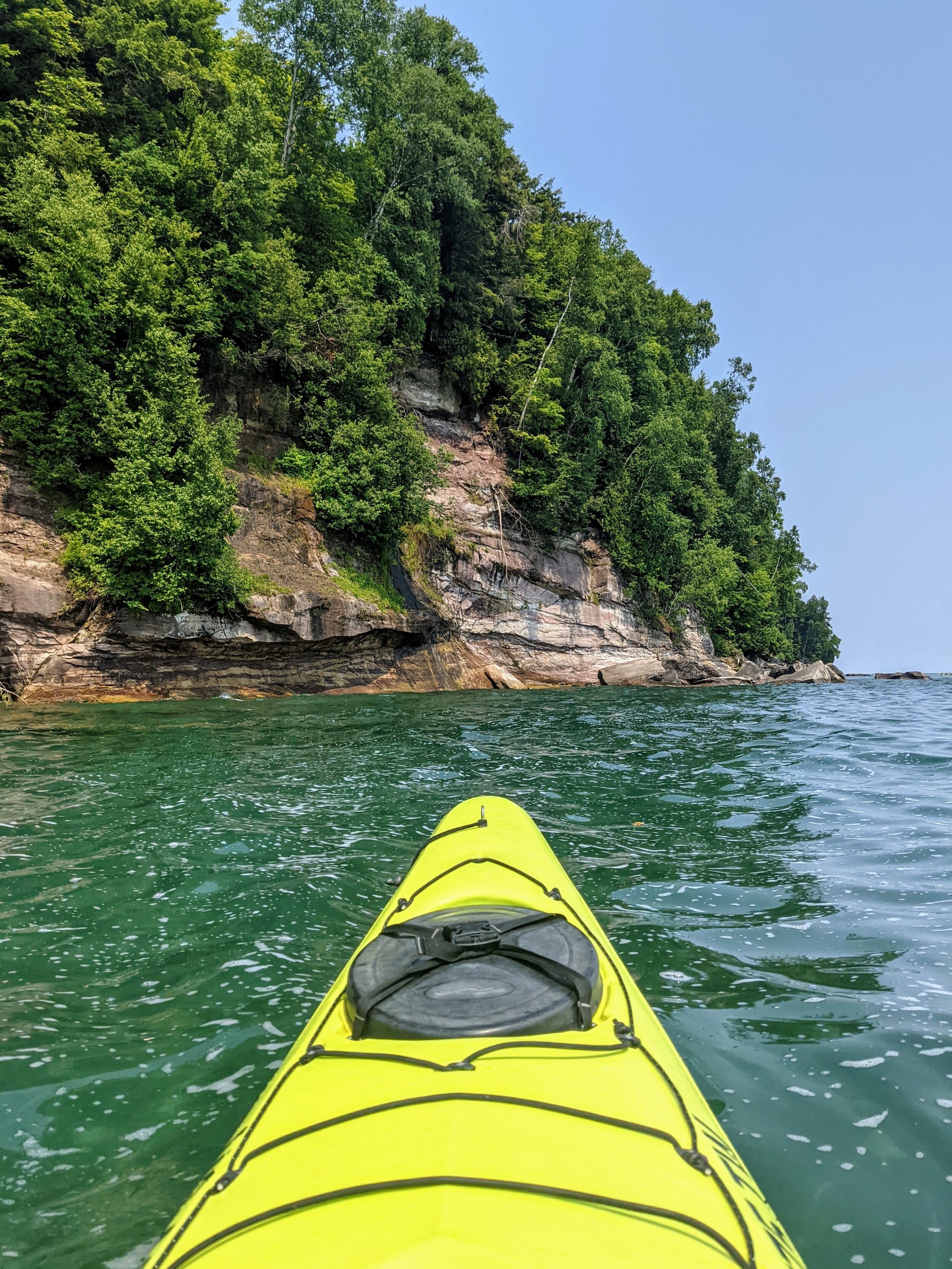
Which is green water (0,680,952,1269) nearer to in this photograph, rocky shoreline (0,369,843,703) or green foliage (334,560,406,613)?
rocky shoreline (0,369,843,703)

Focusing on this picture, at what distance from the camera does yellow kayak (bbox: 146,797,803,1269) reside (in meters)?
1.43

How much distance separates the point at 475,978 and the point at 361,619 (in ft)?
51.6

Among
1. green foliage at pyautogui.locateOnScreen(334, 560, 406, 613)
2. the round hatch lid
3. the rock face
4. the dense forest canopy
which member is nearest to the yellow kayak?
the round hatch lid

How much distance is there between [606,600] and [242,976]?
2552cm

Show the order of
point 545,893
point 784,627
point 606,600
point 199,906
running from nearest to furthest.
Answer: point 545,893, point 199,906, point 606,600, point 784,627

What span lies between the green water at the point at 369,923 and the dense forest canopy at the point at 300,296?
24.4 ft

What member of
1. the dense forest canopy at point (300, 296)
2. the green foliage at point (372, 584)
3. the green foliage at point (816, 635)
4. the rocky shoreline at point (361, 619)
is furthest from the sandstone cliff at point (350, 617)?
the green foliage at point (816, 635)

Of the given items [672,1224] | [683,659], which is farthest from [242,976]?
[683,659]

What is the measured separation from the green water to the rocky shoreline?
4550 millimetres

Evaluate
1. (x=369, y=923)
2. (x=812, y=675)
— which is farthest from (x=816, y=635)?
(x=369, y=923)

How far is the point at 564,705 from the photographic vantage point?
17.3m

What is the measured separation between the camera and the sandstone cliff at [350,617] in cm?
1384

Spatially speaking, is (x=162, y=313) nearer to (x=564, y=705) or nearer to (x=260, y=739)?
(x=260, y=739)

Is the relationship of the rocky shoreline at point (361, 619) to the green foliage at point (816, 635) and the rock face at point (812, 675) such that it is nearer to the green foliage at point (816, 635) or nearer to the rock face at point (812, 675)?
the rock face at point (812, 675)
